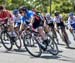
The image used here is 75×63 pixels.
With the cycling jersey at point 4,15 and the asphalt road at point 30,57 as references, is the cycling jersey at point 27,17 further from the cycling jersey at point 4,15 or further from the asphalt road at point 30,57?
the asphalt road at point 30,57

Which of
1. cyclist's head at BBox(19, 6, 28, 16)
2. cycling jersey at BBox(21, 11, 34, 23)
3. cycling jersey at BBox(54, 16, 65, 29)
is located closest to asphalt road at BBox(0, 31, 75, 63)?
cycling jersey at BBox(21, 11, 34, 23)

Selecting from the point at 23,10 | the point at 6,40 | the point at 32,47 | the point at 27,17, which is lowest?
the point at 32,47

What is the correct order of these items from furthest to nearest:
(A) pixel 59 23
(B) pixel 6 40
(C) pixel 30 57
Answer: (A) pixel 59 23 → (B) pixel 6 40 → (C) pixel 30 57

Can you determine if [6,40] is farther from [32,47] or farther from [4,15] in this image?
[32,47]

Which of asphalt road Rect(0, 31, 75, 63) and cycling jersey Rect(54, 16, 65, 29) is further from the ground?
cycling jersey Rect(54, 16, 65, 29)

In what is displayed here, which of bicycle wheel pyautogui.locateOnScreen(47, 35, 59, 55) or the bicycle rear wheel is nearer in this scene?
bicycle wheel pyautogui.locateOnScreen(47, 35, 59, 55)

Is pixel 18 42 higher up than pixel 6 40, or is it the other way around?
pixel 6 40

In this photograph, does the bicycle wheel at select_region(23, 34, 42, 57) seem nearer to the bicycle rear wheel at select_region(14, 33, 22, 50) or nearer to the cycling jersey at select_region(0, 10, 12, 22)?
the bicycle rear wheel at select_region(14, 33, 22, 50)

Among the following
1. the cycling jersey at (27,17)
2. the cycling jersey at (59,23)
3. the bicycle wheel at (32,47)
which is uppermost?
the cycling jersey at (27,17)

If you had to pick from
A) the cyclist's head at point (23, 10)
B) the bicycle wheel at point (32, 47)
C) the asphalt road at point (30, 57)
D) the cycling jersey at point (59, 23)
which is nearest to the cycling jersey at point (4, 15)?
the asphalt road at point (30, 57)

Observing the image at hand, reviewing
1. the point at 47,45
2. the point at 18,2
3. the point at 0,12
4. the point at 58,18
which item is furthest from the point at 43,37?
the point at 18,2

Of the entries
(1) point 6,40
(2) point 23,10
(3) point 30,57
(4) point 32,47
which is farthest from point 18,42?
(3) point 30,57

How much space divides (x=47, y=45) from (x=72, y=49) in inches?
109

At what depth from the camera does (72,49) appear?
51.4 feet
